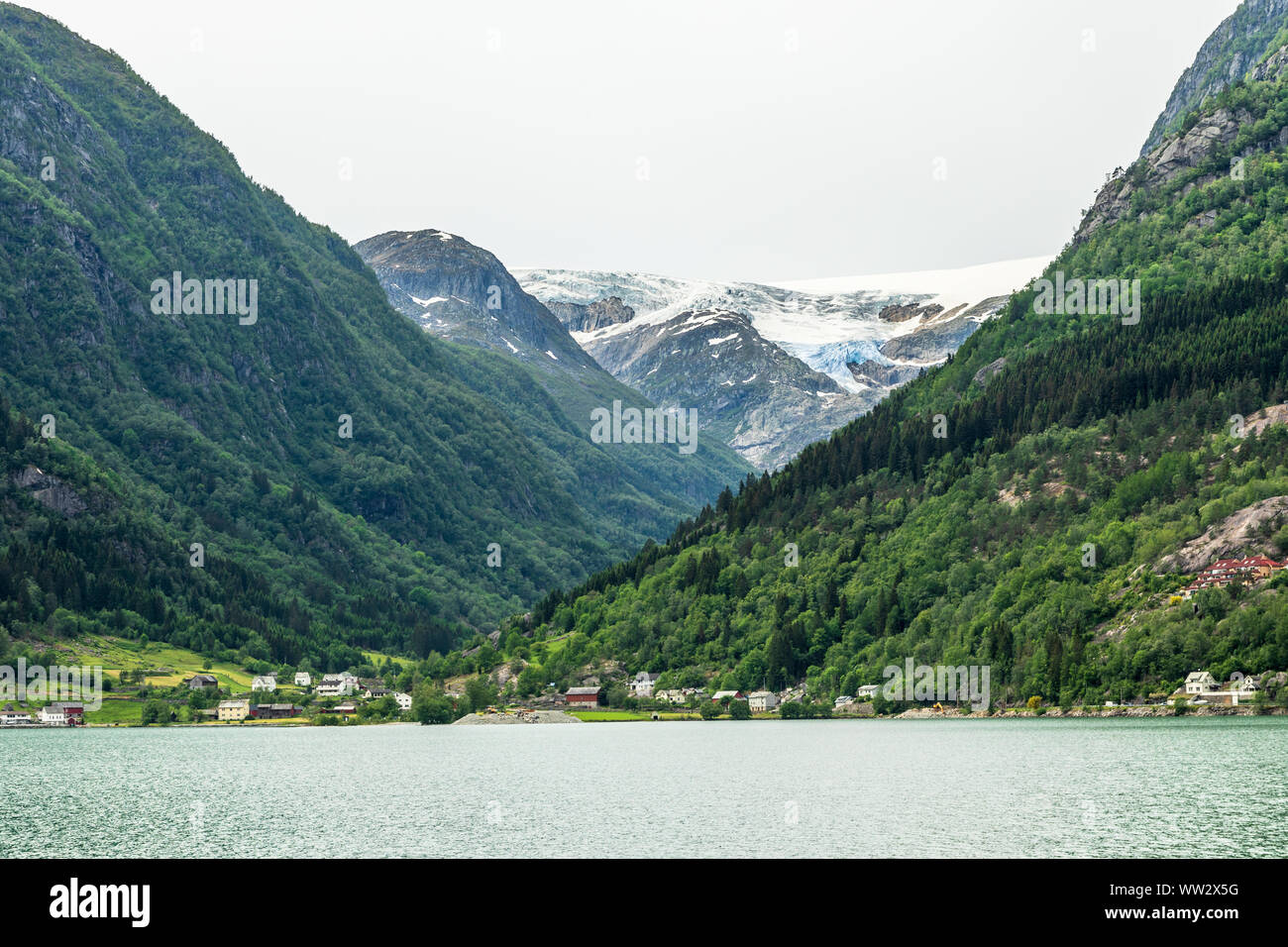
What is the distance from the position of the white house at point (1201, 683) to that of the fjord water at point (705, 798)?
30.5 feet

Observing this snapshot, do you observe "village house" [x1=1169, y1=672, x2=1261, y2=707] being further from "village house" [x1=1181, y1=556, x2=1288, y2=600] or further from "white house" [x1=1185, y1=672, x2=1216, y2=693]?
"village house" [x1=1181, y1=556, x2=1288, y2=600]

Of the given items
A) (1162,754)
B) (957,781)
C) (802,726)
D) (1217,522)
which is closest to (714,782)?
(957,781)

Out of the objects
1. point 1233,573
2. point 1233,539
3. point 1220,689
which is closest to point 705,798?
point 1220,689

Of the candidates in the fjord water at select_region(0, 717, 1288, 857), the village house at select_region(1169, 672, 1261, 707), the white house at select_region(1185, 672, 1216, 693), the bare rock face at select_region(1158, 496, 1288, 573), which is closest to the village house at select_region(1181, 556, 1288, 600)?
the bare rock face at select_region(1158, 496, 1288, 573)

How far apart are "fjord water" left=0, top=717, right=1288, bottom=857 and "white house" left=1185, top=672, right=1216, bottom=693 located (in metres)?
9.29

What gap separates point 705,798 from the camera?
99.1 m

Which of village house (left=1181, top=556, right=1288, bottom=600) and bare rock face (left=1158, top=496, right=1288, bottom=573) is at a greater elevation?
bare rock face (left=1158, top=496, right=1288, bottom=573)

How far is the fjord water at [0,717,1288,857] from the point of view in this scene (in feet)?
247

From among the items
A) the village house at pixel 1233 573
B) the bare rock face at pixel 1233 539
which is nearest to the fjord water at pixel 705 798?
the village house at pixel 1233 573

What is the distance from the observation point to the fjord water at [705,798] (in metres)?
75.4

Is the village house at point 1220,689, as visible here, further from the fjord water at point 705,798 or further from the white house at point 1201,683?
the fjord water at point 705,798

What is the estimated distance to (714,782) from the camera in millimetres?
111750

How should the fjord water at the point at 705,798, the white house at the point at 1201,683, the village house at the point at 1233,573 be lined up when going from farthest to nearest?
the village house at the point at 1233,573 < the white house at the point at 1201,683 < the fjord water at the point at 705,798
